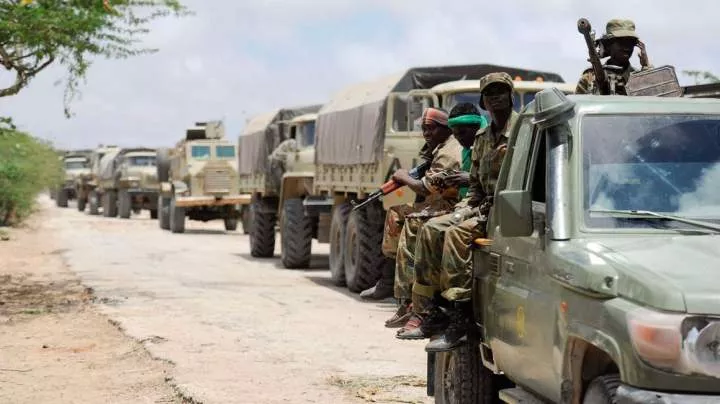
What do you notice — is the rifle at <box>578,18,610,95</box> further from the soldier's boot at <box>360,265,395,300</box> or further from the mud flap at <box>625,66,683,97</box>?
the soldier's boot at <box>360,265,395,300</box>

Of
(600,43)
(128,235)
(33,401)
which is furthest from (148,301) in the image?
(128,235)

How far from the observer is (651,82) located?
6.50m

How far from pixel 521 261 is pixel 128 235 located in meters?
25.0

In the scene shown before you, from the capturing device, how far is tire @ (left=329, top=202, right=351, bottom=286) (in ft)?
53.3

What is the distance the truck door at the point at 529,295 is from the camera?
5.24 m

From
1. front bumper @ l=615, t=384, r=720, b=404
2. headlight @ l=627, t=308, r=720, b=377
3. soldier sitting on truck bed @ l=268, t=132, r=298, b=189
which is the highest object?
soldier sitting on truck bed @ l=268, t=132, r=298, b=189

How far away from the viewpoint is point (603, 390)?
467 centimetres

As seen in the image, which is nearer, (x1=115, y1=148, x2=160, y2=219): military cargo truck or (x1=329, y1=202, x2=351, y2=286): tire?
(x1=329, y1=202, x2=351, y2=286): tire

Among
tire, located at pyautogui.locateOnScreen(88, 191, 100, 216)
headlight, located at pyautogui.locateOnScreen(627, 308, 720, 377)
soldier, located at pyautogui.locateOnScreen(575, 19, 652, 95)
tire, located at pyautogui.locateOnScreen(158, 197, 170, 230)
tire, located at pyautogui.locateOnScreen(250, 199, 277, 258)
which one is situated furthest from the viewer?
tire, located at pyautogui.locateOnScreen(88, 191, 100, 216)

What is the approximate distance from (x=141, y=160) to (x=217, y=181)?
10566 mm

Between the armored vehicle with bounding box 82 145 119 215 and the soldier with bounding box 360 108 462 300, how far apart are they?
3744 cm

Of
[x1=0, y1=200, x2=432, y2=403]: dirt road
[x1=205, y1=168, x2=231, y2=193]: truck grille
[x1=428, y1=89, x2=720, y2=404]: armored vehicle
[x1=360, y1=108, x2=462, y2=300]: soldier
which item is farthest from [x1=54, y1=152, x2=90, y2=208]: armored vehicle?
[x1=428, y1=89, x2=720, y2=404]: armored vehicle

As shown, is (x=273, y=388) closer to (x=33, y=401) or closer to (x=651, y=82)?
(x=33, y=401)

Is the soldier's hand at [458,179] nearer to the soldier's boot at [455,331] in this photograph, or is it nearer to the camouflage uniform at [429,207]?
the camouflage uniform at [429,207]
